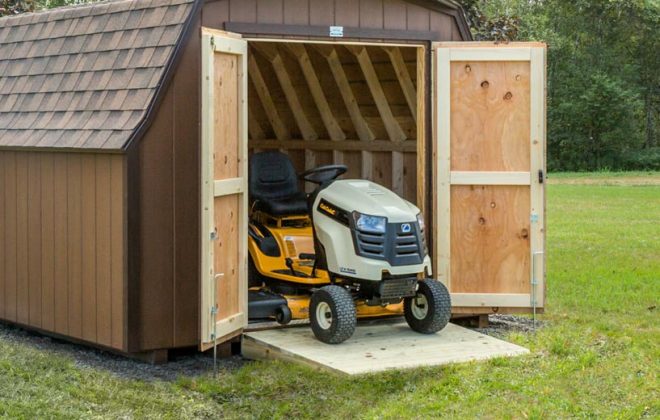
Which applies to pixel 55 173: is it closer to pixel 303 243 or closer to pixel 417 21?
pixel 303 243

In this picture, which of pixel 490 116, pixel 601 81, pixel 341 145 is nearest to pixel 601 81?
pixel 601 81

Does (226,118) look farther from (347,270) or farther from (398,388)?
(398,388)

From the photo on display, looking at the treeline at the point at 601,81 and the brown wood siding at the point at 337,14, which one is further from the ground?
the treeline at the point at 601,81

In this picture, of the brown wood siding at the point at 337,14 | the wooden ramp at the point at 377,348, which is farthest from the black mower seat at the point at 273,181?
the brown wood siding at the point at 337,14

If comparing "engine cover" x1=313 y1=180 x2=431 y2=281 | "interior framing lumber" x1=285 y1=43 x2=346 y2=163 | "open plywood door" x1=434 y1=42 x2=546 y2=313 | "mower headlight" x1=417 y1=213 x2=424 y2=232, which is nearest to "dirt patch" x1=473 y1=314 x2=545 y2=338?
"open plywood door" x1=434 y1=42 x2=546 y2=313

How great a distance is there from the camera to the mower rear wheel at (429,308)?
8.03 metres

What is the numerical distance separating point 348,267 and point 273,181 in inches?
83.1

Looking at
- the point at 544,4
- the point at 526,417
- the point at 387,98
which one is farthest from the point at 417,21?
the point at 544,4

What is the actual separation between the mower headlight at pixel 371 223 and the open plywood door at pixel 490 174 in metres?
0.92

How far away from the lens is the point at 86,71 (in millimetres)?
8422

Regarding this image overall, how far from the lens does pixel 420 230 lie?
815 cm

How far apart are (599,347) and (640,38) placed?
31726mm

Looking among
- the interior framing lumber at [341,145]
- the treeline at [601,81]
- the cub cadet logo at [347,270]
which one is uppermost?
the treeline at [601,81]

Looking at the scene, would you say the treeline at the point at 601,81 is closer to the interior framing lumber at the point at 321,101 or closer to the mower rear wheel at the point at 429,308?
the interior framing lumber at the point at 321,101
